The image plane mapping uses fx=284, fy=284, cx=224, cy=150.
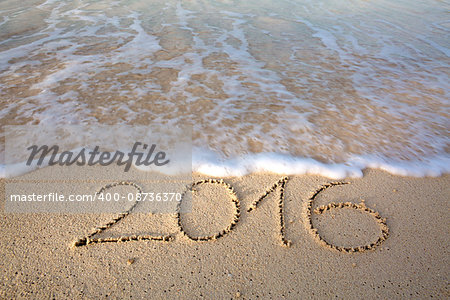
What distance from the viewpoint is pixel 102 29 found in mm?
5465

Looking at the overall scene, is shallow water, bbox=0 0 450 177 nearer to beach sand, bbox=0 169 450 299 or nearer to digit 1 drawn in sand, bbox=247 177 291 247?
digit 1 drawn in sand, bbox=247 177 291 247

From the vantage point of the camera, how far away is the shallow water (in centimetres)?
243

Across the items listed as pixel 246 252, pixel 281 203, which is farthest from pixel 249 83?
pixel 246 252

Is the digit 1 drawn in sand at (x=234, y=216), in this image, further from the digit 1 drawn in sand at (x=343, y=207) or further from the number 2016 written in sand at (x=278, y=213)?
the digit 1 drawn in sand at (x=343, y=207)

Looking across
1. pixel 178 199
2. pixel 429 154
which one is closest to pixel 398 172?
pixel 429 154

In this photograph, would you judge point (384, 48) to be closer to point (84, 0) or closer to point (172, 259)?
point (172, 259)

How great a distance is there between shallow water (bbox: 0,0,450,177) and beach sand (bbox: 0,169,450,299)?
360 mm

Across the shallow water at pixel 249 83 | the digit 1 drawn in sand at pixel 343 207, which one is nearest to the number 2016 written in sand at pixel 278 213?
the digit 1 drawn in sand at pixel 343 207

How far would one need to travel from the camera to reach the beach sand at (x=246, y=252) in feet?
4.64

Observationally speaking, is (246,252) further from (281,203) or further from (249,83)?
(249,83)

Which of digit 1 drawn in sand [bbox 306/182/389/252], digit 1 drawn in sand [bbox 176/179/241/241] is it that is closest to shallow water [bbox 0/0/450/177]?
digit 1 drawn in sand [bbox 176/179/241/241]

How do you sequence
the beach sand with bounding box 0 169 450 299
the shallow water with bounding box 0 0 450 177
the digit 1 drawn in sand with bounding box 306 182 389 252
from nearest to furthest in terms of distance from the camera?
the beach sand with bounding box 0 169 450 299 < the digit 1 drawn in sand with bounding box 306 182 389 252 < the shallow water with bounding box 0 0 450 177

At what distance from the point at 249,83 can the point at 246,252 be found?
2.39 metres

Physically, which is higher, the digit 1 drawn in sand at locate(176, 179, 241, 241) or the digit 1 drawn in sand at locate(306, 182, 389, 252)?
the digit 1 drawn in sand at locate(306, 182, 389, 252)
